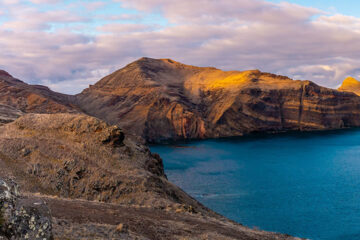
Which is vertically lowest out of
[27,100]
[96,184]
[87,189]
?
[87,189]

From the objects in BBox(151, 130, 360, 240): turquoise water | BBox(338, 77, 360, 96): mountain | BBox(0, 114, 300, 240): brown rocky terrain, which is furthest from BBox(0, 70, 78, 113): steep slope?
BBox(338, 77, 360, 96): mountain

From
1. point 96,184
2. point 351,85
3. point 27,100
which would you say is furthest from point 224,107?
point 96,184

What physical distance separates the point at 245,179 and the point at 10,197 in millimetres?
56111

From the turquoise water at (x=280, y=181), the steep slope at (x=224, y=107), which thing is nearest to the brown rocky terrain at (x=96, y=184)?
the turquoise water at (x=280, y=181)

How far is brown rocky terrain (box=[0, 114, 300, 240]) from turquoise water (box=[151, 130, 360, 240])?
54.9 feet

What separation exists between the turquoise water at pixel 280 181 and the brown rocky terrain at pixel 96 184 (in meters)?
16.7

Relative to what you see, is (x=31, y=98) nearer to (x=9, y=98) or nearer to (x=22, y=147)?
(x=9, y=98)

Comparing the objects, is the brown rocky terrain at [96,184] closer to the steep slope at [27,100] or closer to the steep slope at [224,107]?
the steep slope at [27,100]

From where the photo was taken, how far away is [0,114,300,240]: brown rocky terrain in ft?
43.9

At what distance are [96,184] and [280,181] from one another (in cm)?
4178

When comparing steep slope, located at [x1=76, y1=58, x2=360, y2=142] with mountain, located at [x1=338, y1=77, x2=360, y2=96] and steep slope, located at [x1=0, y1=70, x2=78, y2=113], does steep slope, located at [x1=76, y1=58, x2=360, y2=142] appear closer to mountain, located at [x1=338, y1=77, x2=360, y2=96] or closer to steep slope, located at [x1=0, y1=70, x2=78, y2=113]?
steep slope, located at [x1=0, y1=70, x2=78, y2=113]

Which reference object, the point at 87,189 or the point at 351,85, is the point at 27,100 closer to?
the point at 87,189

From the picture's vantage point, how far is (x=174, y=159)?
8131 cm

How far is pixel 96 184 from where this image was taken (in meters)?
24.2
